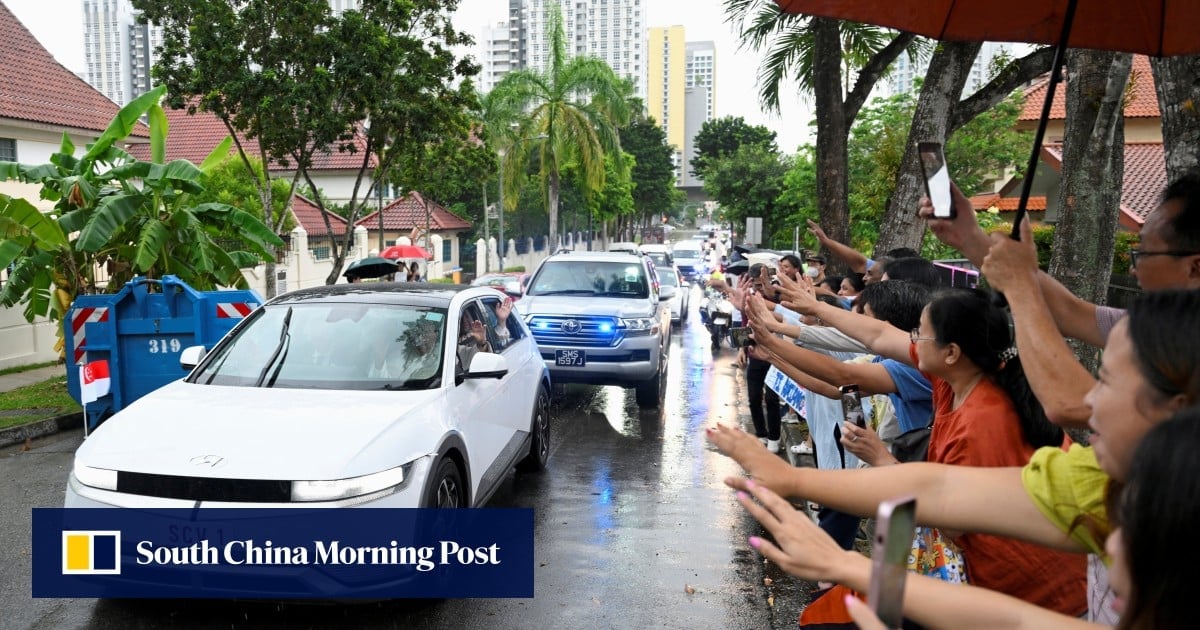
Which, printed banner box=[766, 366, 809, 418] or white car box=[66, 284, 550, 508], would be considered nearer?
white car box=[66, 284, 550, 508]

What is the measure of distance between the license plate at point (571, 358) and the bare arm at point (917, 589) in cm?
859

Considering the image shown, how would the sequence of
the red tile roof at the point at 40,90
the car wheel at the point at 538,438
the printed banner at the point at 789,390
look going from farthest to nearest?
the red tile roof at the point at 40,90
the car wheel at the point at 538,438
the printed banner at the point at 789,390

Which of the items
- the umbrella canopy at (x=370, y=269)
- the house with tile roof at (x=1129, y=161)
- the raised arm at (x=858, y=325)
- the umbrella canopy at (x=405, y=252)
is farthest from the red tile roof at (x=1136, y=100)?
the raised arm at (x=858, y=325)

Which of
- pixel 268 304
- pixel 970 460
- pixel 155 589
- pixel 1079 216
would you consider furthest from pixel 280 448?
pixel 1079 216

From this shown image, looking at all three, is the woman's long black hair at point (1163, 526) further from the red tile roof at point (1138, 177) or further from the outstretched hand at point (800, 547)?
the red tile roof at point (1138, 177)

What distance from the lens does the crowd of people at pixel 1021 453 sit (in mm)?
1373

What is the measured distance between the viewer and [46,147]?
17.5 m

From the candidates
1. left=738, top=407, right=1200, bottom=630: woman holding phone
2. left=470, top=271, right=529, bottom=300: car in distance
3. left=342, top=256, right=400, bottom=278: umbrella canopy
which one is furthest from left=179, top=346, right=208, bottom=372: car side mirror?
left=470, top=271, right=529, bottom=300: car in distance

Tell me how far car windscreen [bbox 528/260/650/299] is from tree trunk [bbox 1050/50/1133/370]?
6.14m

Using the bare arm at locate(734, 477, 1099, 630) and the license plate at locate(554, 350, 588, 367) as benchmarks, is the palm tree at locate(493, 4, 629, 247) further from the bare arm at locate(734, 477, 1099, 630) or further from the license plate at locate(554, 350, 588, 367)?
the bare arm at locate(734, 477, 1099, 630)

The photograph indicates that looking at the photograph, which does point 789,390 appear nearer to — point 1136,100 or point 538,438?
point 538,438

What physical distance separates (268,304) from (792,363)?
3.76 metres

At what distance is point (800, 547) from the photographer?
1710 millimetres

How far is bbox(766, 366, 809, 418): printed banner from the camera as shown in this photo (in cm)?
641
